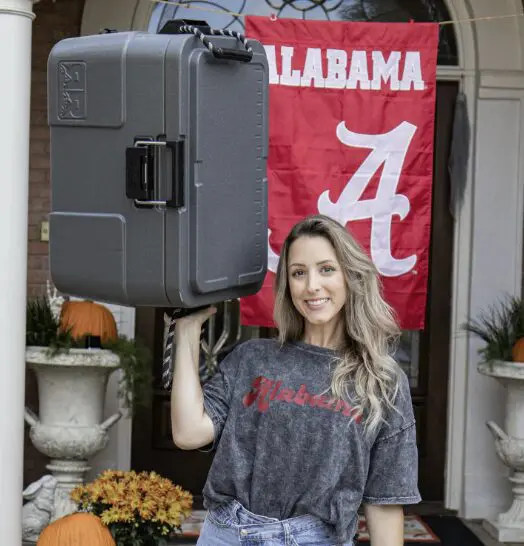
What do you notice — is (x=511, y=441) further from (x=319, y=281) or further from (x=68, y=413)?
(x=319, y=281)

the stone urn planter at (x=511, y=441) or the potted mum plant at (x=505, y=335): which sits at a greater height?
the potted mum plant at (x=505, y=335)

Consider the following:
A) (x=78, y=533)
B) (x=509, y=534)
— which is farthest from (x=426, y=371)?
(x=78, y=533)

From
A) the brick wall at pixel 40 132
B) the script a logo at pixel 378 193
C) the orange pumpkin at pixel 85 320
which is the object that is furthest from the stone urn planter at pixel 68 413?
the script a logo at pixel 378 193

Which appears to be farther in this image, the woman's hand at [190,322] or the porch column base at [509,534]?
the porch column base at [509,534]

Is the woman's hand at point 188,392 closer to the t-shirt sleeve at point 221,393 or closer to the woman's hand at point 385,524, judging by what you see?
the t-shirt sleeve at point 221,393

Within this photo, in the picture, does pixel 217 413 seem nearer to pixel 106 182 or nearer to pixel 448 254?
pixel 106 182

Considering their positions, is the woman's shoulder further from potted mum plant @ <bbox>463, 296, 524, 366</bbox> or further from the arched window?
the arched window

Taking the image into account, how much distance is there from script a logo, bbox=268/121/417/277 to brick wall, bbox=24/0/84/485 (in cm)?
152

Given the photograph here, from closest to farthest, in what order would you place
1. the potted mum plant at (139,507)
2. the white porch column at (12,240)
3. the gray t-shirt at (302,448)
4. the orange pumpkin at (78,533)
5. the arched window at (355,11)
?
the gray t-shirt at (302,448), the white porch column at (12,240), the orange pumpkin at (78,533), the potted mum plant at (139,507), the arched window at (355,11)

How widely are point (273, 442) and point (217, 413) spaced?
0.61ft

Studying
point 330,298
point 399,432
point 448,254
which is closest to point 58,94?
point 330,298

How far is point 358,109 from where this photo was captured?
18.4 ft

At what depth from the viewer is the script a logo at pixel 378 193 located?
562cm

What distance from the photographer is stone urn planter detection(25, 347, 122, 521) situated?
586 centimetres
